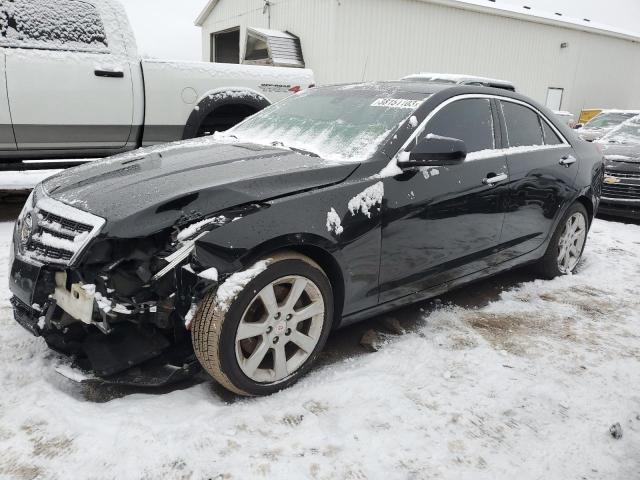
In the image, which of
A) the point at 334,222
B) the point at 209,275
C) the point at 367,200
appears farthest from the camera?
the point at 367,200

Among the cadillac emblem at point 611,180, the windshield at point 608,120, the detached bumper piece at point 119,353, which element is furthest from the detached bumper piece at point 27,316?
the windshield at point 608,120

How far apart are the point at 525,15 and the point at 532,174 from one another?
15772 millimetres

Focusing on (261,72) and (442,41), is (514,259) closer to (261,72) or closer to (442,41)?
(261,72)

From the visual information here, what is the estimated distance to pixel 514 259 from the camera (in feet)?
12.7

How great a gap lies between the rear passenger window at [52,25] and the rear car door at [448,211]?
3.90 m

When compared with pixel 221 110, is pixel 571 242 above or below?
below

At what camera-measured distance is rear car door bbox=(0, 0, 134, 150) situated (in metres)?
4.84

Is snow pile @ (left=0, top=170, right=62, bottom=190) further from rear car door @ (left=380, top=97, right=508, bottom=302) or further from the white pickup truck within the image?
rear car door @ (left=380, top=97, right=508, bottom=302)

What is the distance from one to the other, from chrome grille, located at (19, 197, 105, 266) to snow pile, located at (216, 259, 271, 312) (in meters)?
0.58

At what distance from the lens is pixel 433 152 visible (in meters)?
2.80

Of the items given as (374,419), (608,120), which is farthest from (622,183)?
(374,419)

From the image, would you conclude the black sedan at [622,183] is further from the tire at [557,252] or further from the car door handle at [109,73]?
the car door handle at [109,73]

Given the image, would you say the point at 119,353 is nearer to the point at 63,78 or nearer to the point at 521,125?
the point at 521,125

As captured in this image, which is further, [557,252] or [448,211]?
[557,252]
